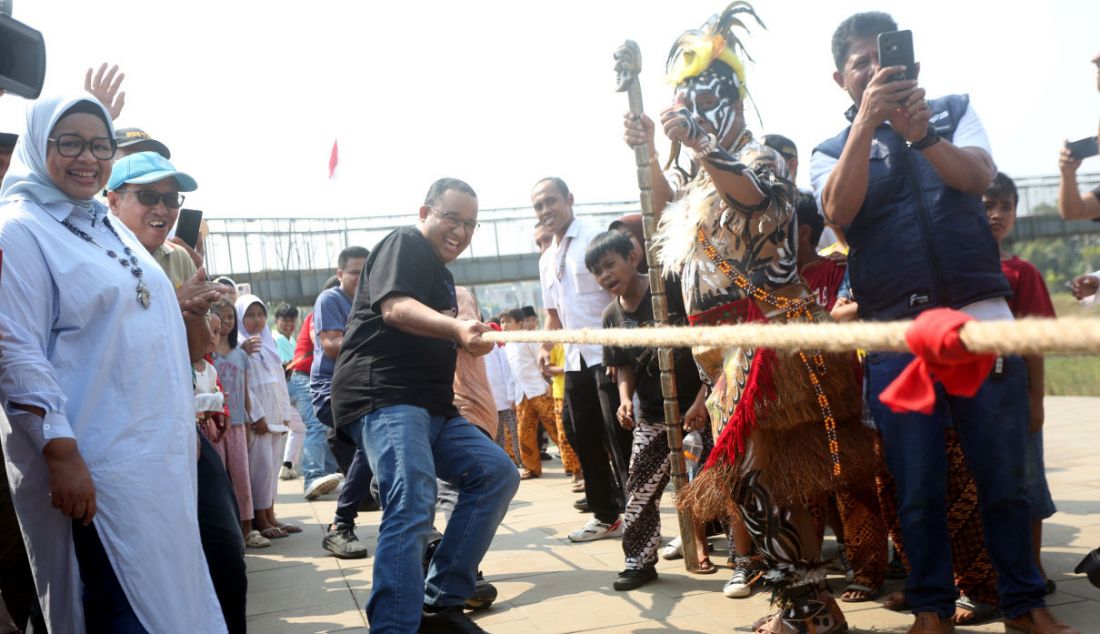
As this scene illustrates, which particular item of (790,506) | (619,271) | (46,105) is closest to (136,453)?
(46,105)

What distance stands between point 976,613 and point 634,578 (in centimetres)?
153

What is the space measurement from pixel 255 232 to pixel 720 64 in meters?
19.9

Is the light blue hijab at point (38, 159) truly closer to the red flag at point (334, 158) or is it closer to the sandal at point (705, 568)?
the sandal at point (705, 568)

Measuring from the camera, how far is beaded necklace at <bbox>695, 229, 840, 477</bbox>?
3391 millimetres

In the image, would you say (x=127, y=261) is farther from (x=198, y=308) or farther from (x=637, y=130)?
(x=637, y=130)

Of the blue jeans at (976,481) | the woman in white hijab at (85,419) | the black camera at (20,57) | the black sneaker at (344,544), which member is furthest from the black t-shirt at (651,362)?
the black camera at (20,57)

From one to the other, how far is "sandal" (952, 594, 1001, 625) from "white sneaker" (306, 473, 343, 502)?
6556 mm

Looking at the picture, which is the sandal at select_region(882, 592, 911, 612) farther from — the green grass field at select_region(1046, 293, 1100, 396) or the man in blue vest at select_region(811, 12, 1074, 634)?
the green grass field at select_region(1046, 293, 1100, 396)

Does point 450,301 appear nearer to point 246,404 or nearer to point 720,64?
point 720,64

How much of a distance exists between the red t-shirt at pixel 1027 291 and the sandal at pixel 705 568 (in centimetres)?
189

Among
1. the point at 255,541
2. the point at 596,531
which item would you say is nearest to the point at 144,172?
the point at 596,531

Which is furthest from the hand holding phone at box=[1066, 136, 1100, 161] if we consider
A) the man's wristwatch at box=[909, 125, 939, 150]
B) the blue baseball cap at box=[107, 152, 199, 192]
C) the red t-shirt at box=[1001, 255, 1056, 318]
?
the blue baseball cap at box=[107, 152, 199, 192]

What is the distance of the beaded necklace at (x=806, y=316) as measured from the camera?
11.1 feet

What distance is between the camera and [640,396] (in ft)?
16.4
